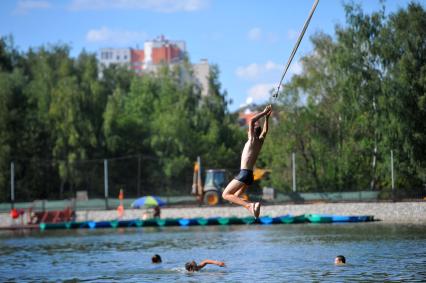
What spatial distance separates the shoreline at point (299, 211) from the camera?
54750mm

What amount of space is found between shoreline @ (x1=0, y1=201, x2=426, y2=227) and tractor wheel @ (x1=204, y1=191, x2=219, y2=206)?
1.49m

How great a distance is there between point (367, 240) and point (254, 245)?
16.5 ft

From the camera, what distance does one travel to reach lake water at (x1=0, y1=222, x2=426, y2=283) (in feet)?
94.8

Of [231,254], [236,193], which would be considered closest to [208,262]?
[231,254]

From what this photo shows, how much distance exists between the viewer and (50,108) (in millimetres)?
86375

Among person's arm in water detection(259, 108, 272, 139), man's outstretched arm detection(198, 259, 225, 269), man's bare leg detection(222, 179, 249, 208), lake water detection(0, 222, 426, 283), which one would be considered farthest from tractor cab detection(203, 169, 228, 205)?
person's arm in water detection(259, 108, 272, 139)

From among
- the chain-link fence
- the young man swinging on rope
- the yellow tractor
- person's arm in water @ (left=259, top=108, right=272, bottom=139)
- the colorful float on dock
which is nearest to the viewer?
person's arm in water @ (left=259, top=108, right=272, bottom=139)

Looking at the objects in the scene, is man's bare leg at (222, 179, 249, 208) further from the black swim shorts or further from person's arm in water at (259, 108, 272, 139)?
person's arm in water at (259, 108, 272, 139)

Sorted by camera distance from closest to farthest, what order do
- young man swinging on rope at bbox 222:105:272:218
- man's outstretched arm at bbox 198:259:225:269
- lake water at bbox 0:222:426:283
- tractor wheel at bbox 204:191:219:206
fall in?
young man swinging on rope at bbox 222:105:272:218 → lake water at bbox 0:222:426:283 → man's outstretched arm at bbox 198:259:225:269 → tractor wheel at bbox 204:191:219:206

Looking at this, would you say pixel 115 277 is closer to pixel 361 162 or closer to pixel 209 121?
pixel 361 162

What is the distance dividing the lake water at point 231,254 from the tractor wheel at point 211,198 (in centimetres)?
744

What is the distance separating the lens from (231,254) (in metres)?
36.9

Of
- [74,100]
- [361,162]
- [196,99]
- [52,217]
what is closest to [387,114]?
[361,162]

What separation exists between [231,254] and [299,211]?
23.3 metres
